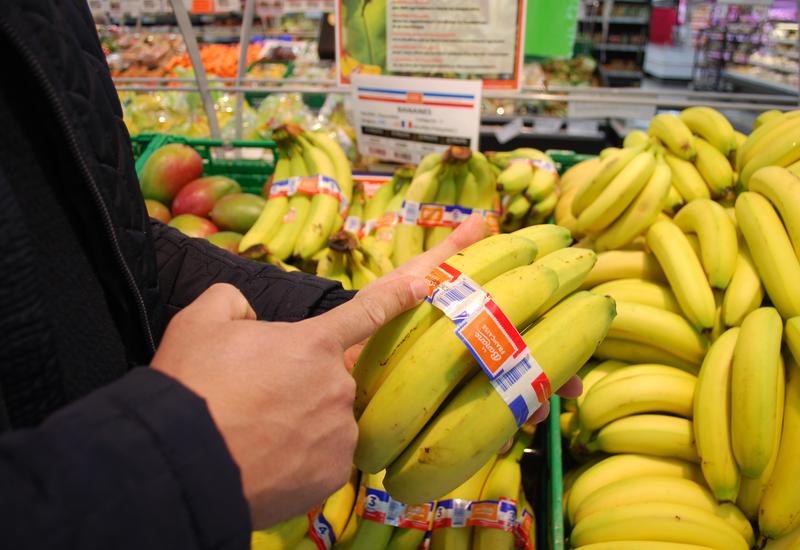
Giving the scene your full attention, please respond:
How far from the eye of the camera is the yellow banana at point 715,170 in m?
1.60

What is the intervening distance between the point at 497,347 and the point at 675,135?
4.38ft

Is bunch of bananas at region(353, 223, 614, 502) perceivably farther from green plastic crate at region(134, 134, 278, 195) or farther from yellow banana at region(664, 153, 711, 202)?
green plastic crate at region(134, 134, 278, 195)

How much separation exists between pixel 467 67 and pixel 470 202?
0.61 meters

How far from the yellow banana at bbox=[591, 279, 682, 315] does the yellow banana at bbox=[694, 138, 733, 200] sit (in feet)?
1.25

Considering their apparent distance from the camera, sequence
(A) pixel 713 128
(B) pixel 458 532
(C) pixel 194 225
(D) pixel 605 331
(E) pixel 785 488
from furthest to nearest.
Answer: (C) pixel 194 225 < (A) pixel 713 128 < (B) pixel 458 532 < (E) pixel 785 488 < (D) pixel 605 331

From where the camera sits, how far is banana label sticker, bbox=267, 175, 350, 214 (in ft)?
6.41

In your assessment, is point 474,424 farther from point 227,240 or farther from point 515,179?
point 227,240

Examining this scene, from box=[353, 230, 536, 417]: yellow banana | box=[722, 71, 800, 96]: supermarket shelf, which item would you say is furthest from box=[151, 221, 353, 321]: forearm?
box=[722, 71, 800, 96]: supermarket shelf

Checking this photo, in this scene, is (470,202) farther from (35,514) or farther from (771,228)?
(35,514)

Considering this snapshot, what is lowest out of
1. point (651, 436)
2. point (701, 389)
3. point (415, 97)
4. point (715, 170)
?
point (651, 436)

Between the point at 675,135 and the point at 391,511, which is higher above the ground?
the point at 675,135

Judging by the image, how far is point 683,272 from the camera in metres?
1.32

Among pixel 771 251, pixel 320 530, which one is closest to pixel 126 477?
pixel 320 530

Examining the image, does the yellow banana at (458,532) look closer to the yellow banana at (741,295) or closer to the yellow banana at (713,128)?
the yellow banana at (741,295)
